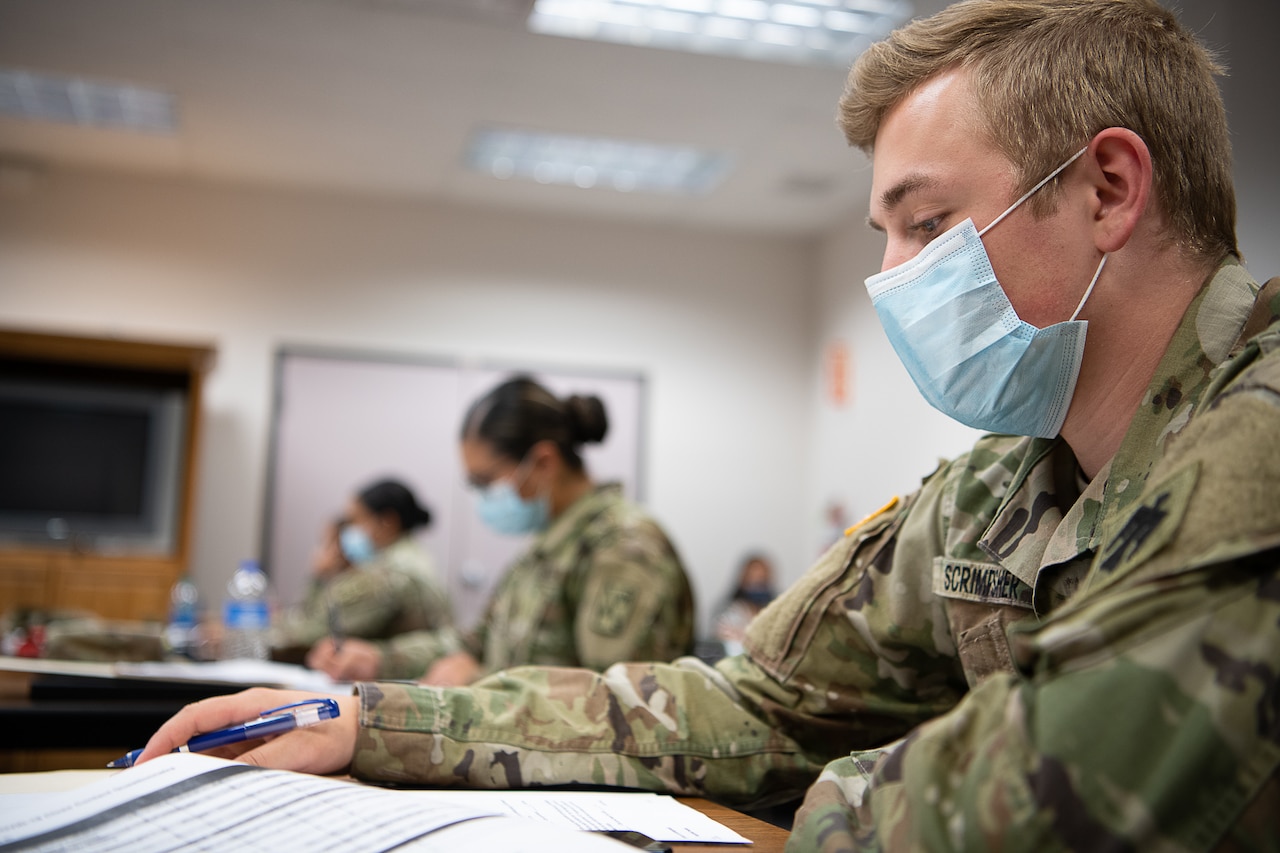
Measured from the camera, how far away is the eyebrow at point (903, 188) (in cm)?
94

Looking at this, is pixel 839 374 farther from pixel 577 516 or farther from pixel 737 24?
pixel 577 516

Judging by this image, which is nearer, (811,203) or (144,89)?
(144,89)

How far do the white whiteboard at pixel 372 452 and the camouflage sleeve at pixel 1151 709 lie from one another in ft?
15.8

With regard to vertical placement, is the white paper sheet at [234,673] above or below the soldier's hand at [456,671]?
above

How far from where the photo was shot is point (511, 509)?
258 centimetres

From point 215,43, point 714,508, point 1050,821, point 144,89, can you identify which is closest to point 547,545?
point 1050,821

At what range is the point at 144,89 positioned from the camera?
4355 millimetres

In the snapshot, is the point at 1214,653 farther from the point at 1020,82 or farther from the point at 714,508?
the point at 714,508

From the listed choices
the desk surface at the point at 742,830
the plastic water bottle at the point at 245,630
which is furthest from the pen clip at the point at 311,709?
the plastic water bottle at the point at 245,630

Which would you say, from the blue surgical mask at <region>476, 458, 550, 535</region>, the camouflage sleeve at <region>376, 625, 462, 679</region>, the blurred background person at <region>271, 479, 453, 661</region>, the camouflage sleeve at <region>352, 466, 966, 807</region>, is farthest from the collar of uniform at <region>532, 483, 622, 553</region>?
the camouflage sleeve at <region>352, 466, 966, 807</region>

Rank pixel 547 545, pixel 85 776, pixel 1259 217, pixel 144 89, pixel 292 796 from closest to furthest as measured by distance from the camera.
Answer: pixel 292 796 < pixel 85 776 < pixel 1259 217 < pixel 547 545 < pixel 144 89

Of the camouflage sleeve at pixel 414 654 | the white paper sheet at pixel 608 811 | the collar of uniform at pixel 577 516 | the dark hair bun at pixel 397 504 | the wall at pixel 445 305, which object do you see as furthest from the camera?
the wall at pixel 445 305

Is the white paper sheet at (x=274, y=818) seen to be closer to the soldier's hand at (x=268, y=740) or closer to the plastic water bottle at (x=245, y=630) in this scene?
the soldier's hand at (x=268, y=740)

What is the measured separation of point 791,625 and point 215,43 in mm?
3696
